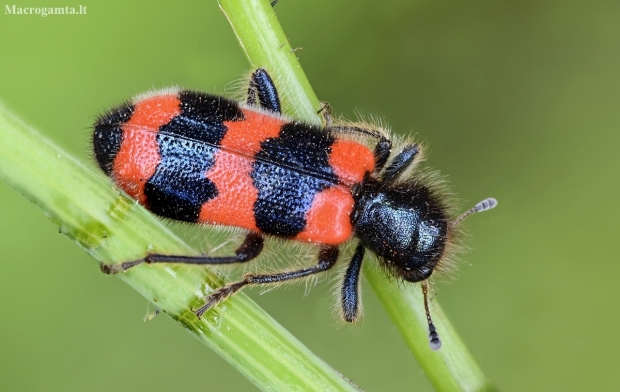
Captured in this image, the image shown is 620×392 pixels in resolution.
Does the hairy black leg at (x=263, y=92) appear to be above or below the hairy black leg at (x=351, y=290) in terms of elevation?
above

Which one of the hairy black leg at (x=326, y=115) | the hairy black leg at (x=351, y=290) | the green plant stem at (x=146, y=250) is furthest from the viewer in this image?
the hairy black leg at (x=351, y=290)

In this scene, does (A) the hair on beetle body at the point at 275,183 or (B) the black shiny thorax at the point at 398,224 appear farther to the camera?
(B) the black shiny thorax at the point at 398,224

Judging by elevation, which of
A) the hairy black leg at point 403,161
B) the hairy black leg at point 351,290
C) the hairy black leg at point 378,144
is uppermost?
the hairy black leg at point 378,144

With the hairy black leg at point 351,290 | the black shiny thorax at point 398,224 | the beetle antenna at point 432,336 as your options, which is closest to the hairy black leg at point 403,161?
the black shiny thorax at point 398,224

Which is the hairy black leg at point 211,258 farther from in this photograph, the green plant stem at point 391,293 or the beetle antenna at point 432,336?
the beetle antenna at point 432,336

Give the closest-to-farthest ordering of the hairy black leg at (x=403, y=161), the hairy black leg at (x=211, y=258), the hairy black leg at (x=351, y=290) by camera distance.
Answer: the hairy black leg at (x=211, y=258)
the hairy black leg at (x=351, y=290)
the hairy black leg at (x=403, y=161)

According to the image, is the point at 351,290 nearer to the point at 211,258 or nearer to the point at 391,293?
the point at 391,293

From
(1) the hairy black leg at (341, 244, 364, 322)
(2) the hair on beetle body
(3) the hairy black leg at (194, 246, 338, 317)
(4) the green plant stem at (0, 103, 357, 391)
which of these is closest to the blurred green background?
(1) the hairy black leg at (341, 244, 364, 322)
